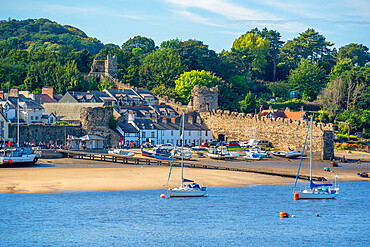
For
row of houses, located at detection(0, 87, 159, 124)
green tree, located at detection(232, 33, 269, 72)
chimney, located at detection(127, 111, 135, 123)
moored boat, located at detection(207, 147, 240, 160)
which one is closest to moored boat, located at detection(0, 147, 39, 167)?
row of houses, located at detection(0, 87, 159, 124)

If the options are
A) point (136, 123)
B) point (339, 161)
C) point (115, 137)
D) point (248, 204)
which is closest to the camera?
point (248, 204)

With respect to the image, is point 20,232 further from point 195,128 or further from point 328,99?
point 328,99

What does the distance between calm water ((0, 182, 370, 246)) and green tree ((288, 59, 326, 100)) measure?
72.1 meters

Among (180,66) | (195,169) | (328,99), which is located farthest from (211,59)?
(195,169)

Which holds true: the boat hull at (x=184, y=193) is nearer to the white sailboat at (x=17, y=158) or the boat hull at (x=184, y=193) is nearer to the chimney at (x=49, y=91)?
the white sailboat at (x=17, y=158)

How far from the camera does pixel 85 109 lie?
73.8 metres

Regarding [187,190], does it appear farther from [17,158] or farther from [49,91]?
[49,91]

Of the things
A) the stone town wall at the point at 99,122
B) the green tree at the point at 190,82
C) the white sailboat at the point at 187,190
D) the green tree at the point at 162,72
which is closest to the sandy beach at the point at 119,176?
the white sailboat at the point at 187,190

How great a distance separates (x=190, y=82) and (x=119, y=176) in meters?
58.3

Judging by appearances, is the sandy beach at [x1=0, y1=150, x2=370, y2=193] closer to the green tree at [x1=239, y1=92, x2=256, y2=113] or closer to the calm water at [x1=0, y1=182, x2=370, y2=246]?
the calm water at [x1=0, y1=182, x2=370, y2=246]

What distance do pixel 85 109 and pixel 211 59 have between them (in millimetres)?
56287

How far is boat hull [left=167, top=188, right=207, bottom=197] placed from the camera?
4575 cm

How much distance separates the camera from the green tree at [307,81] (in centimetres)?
12019

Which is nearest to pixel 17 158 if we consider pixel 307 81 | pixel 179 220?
pixel 179 220
